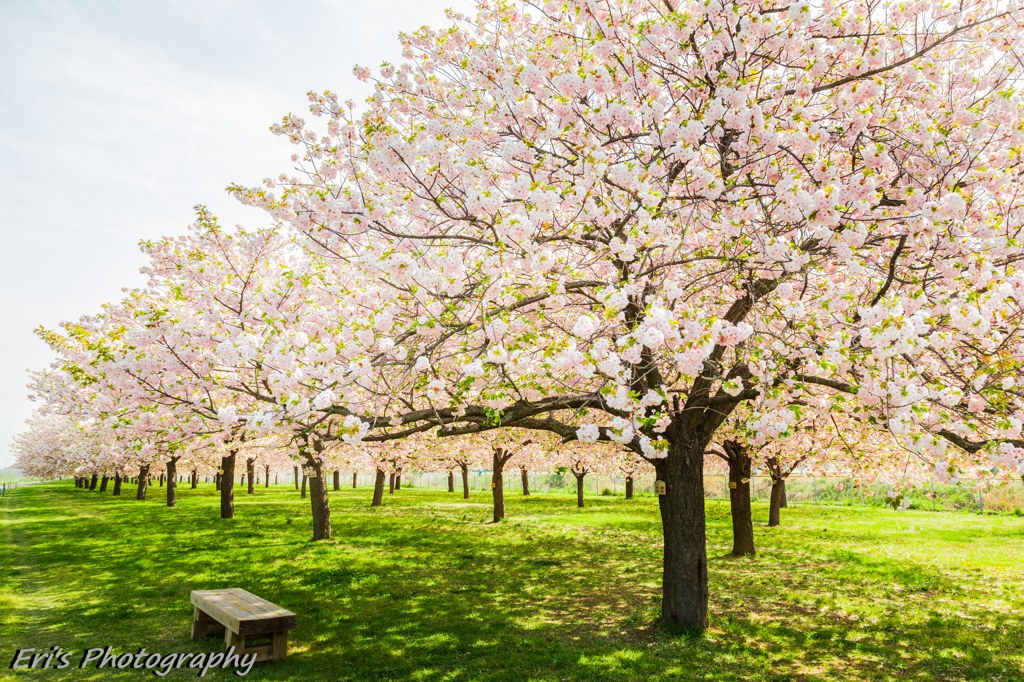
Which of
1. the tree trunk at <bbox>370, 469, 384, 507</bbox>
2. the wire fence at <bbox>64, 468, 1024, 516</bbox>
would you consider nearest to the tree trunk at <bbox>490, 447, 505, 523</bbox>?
the wire fence at <bbox>64, 468, 1024, 516</bbox>

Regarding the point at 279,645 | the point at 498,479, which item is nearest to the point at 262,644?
the point at 279,645

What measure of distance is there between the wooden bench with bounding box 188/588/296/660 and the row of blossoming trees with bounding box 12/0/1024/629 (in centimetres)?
230

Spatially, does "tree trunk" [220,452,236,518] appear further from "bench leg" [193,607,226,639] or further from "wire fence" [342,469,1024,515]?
"bench leg" [193,607,226,639]

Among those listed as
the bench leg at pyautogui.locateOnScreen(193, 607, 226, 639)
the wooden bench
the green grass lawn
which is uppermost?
the wooden bench

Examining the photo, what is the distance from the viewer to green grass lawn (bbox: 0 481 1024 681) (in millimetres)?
7281

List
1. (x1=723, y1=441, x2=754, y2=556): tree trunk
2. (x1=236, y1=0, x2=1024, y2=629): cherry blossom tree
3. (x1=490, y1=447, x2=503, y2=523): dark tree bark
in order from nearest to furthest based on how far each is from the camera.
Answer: (x1=236, y1=0, x2=1024, y2=629): cherry blossom tree < (x1=723, y1=441, x2=754, y2=556): tree trunk < (x1=490, y1=447, x2=503, y2=523): dark tree bark

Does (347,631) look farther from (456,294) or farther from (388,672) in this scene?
(456,294)

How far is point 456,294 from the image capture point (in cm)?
675

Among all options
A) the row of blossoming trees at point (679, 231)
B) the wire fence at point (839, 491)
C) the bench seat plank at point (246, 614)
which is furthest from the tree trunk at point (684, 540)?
the bench seat plank at point (246, 614)

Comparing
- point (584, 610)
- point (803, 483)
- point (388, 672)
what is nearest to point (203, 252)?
point (388, 672)

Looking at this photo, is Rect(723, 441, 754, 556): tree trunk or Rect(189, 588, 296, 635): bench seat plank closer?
Rect(189, 588, 296, 635): bench seat plank

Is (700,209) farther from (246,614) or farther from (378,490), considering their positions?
(378,490)

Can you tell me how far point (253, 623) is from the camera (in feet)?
22.9

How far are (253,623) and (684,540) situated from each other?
584cm
